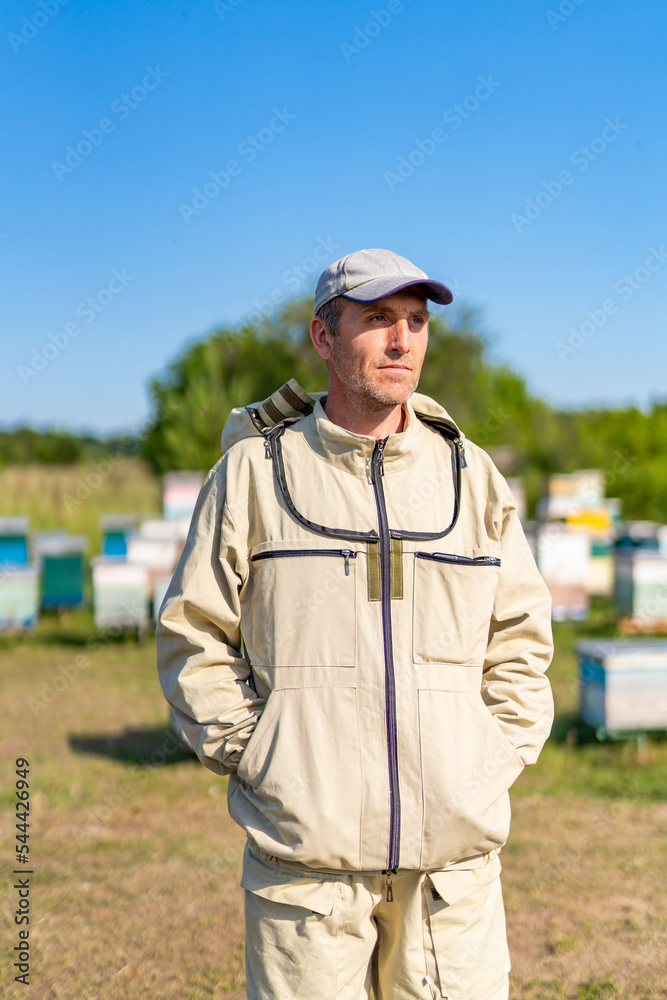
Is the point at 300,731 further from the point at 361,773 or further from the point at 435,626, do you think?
the point at 435,626

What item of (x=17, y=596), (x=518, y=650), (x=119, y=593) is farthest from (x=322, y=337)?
(x=17, y=596)

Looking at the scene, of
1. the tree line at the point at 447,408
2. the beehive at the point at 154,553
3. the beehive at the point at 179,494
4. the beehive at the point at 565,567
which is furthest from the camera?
the tree line at the point at 447,408

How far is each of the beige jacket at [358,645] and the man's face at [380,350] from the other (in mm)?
88

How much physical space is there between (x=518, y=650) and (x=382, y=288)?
755 millimetres

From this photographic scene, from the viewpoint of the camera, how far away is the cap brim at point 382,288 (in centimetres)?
152

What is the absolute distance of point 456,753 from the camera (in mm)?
1479

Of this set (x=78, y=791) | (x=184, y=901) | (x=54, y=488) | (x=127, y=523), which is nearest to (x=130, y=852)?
(x=184, y=901)

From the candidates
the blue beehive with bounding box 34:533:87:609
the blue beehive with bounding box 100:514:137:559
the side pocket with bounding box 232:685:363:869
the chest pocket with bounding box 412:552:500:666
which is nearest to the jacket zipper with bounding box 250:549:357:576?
the chest pocket with bounding box 412:552:500:666

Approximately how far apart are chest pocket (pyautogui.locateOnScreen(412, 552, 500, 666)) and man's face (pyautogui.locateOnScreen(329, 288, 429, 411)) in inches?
12.5

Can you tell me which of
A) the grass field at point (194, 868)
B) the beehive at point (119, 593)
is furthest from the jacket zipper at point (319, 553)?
the beehive at point (119, 593)

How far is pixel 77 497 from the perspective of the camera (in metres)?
14.4

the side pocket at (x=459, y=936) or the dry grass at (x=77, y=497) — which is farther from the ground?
the dry grass at (x=77, y=497)

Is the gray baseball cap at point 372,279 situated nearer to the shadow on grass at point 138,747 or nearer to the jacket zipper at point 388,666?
the jacket zipper at point 388,666

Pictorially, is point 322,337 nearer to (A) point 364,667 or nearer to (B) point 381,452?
(B) point 381,452
